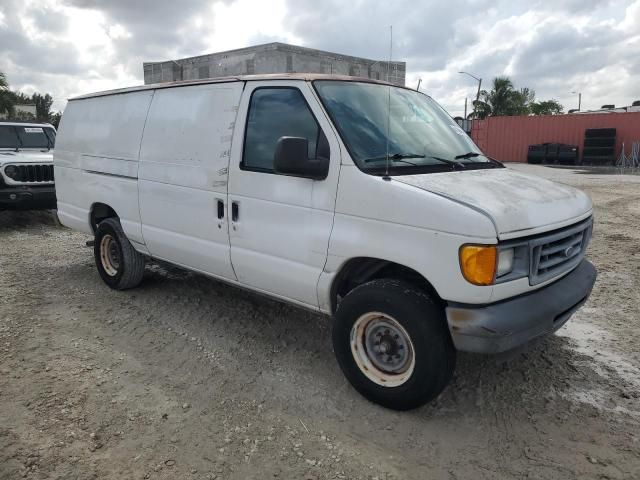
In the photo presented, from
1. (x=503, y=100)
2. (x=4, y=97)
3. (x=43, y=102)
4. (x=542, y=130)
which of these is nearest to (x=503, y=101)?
(x=503, y=100)

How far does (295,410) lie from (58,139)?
480 cm

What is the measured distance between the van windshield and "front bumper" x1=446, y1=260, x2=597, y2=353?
3.30 ft

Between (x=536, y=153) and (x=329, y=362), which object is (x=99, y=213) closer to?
(x=329, y=362)

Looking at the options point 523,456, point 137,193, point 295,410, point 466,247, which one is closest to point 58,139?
point 137,193

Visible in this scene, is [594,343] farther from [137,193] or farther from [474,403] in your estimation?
[137,193]

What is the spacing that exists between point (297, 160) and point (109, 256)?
3.37 m

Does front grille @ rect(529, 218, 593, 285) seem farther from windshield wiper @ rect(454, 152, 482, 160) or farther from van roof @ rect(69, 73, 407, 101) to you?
van roof @ rect(69, 73, 407, 101)

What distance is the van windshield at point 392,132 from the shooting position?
3.38 m

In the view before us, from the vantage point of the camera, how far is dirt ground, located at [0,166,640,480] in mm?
2783

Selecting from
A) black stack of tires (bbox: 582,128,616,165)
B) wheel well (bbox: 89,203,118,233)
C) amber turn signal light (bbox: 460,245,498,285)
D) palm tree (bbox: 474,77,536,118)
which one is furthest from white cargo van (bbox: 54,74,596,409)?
palm tree (bbox: 474,77,536,118)

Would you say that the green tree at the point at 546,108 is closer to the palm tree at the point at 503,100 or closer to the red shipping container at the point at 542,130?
the palm tree at the point at 503,100

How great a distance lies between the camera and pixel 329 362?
155 inches

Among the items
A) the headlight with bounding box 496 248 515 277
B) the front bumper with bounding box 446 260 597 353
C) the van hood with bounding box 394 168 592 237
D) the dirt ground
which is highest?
the van hood with bounding box 394 168 592 237

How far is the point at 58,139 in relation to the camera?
6.21 metres
